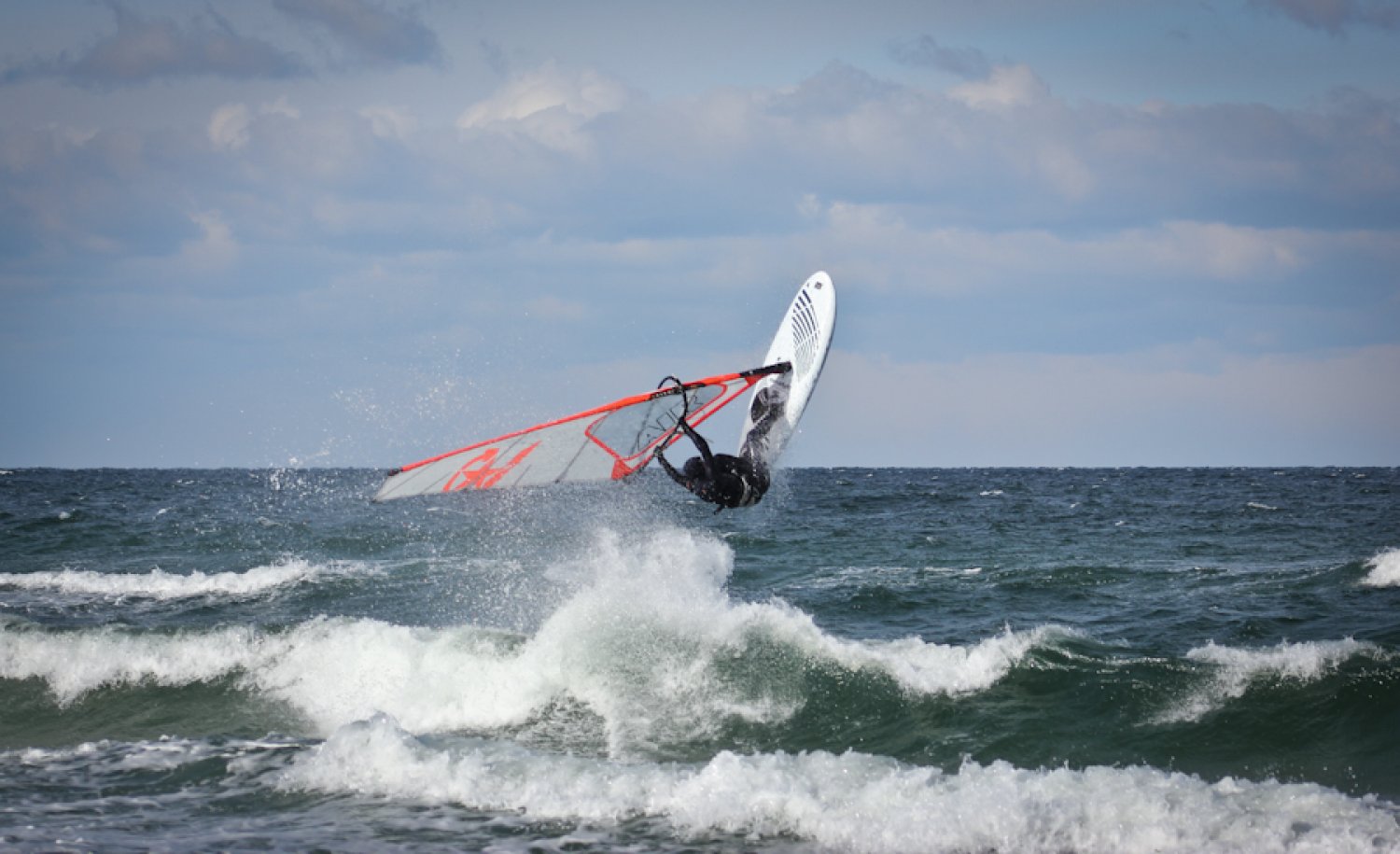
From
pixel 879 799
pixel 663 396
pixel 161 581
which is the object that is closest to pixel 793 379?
pixel 663 396

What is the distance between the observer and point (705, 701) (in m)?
8.94

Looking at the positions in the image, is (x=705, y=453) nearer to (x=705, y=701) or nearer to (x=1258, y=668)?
(x=705, y=701)

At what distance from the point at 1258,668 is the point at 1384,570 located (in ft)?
20.0

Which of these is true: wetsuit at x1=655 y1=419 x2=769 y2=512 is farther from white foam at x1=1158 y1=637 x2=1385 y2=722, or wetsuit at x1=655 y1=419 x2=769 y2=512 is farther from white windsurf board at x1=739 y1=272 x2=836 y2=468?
white foam at x1=1158 y1=637 x2=1385 y2=722

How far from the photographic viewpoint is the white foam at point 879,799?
5.95 meters

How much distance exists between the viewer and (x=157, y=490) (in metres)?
Result: 41.2

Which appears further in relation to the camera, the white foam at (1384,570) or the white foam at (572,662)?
the white foam at (1384,570)

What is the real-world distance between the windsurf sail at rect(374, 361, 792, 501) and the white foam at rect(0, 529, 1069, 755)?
4.25 feet

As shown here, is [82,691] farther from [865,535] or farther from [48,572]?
[865,535]

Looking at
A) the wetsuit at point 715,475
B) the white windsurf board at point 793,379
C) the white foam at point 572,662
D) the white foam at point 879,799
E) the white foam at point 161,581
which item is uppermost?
the white windsurf board at point 793,379

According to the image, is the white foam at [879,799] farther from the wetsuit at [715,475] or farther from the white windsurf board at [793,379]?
the white windsurf board at [793,379]

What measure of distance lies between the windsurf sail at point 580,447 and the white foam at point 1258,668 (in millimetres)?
3977

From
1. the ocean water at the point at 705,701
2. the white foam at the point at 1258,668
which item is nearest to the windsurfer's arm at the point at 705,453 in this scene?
the ocean water at the point at 705,701

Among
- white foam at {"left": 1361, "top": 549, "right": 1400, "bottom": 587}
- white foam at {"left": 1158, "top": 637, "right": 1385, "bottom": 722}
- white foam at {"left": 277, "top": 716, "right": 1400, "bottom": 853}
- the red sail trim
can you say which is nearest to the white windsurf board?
the red sail trim
